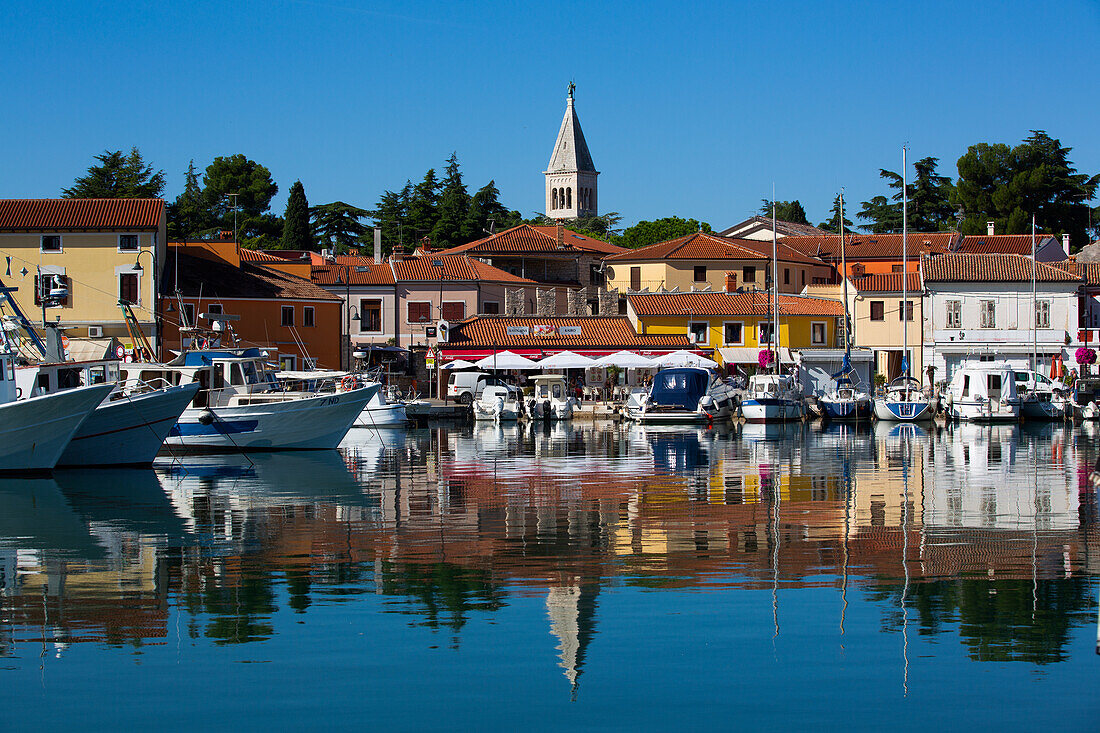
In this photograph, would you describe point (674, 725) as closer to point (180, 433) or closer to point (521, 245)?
point (180, 433)

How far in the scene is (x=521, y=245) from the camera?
74875mm

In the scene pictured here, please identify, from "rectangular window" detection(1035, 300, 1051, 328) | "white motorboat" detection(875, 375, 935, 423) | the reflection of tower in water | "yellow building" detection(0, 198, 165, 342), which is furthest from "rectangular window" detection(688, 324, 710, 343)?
the reflection of tower in water

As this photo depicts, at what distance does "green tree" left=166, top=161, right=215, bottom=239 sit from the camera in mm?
80750

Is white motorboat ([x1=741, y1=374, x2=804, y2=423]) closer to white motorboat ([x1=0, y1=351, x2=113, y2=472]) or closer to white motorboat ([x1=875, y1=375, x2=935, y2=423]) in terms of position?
white motorboat ([x1=875, y1=375, x2=935, y2=423])

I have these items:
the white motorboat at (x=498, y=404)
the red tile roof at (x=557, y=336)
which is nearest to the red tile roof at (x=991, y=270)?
the red tile roof at (x=557, y=336)

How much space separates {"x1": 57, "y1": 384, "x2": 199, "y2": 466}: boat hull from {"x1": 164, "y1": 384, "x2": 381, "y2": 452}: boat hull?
2664 millimetres

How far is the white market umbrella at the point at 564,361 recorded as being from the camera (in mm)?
55406

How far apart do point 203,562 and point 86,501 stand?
8510mm

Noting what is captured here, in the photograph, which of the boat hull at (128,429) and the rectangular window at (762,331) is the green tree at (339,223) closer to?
the rectangular window at (762,331)

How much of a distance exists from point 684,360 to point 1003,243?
3272 cm

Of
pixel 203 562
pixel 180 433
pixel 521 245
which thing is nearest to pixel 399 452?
pixel 180 433

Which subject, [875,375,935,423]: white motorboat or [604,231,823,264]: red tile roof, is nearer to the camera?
[875,375,935,423]: white motorboat

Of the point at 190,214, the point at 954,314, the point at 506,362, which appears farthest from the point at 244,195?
the point at 954,314

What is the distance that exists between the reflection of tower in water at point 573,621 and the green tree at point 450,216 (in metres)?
79.3
